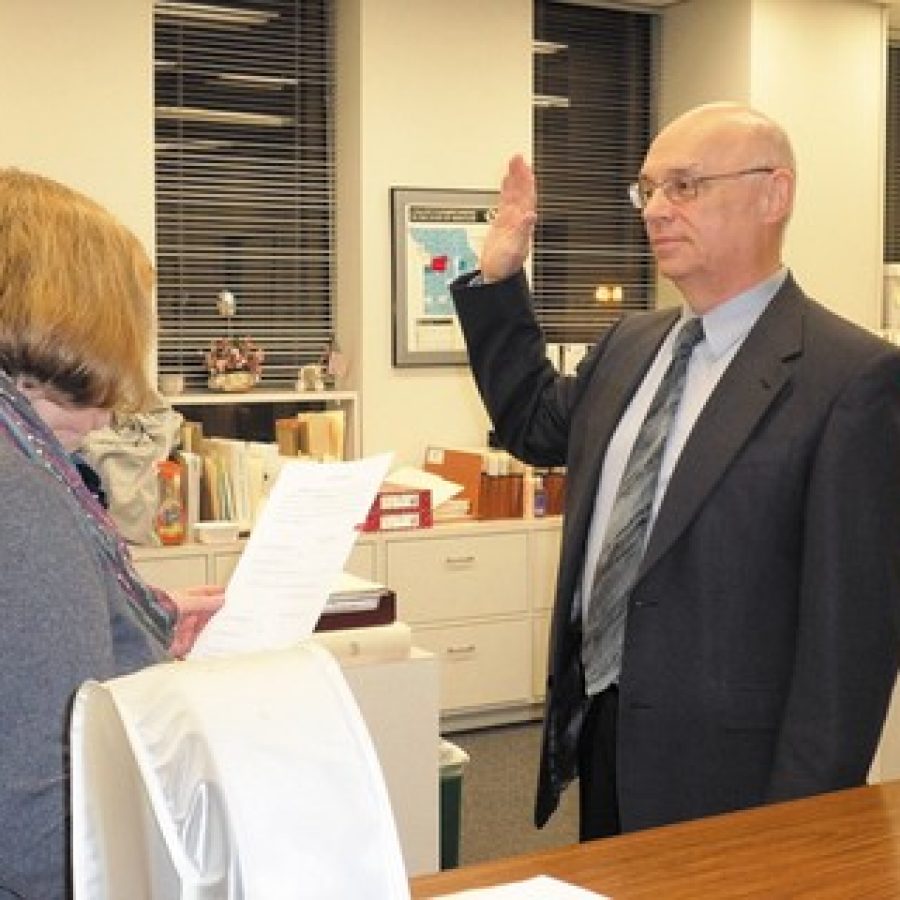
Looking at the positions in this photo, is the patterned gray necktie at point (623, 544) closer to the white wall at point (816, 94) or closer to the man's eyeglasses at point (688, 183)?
the man's eyeglasses at point (688, 183)

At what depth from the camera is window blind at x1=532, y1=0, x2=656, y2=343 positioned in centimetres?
639

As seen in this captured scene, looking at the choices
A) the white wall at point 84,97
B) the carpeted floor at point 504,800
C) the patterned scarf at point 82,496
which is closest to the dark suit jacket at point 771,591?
the patterned scarf at point 82,496

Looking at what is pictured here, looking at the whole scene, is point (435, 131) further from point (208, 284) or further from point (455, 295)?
point (455, 295)

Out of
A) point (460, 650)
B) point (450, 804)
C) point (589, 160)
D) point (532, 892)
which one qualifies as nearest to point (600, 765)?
point (532, 892)

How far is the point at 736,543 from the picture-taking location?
6.40 ft

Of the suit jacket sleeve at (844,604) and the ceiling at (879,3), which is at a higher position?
the ceiling at (879,3)

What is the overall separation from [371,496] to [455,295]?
0.62 meters

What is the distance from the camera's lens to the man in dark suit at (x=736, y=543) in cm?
190

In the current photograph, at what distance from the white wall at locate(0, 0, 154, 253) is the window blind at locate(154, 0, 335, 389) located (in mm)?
350

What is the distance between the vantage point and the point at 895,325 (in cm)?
675

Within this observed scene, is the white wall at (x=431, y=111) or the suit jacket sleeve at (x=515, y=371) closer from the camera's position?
the suit jacket sleeve at (x=515, y=371)

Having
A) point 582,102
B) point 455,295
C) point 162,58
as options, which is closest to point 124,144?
point 162,58

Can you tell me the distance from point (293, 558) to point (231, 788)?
3.81 feet

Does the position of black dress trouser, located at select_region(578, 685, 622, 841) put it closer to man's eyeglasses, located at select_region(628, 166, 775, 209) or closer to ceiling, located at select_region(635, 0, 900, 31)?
man's eyeglasses, located at select_region(628, 166, 775, 209)
